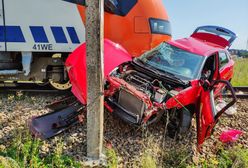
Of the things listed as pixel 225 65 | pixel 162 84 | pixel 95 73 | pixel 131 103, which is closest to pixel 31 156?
pixel 95 73

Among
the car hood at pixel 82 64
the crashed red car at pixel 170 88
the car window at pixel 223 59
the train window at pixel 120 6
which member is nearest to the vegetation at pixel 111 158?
the crashed red car at pixel 170 88

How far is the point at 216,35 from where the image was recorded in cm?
907

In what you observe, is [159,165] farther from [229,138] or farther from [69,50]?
[69,50]

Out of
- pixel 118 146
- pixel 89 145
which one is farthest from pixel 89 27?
pixel 118 146

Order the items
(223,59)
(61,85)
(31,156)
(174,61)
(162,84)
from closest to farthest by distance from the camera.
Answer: (31,156) → (162,84) → (174,61) → (61,85) → (223,59)

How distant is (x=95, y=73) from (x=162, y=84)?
188cm

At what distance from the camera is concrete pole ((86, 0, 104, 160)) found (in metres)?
4.19

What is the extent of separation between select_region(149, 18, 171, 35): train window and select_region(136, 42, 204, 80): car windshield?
927mm

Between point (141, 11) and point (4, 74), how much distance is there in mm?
3578

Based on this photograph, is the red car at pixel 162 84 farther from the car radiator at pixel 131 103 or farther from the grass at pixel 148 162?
the grass at pixel 148 162

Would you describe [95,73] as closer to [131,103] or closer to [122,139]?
[131,103]

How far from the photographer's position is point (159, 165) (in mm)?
4859

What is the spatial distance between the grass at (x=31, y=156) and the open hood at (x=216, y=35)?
6.00 m

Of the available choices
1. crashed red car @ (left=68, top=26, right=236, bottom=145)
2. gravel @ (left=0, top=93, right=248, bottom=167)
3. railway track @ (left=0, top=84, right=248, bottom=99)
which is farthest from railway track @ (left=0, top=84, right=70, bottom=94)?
crashed red car @ (left=68, top=26, right=236, bottom=145)
